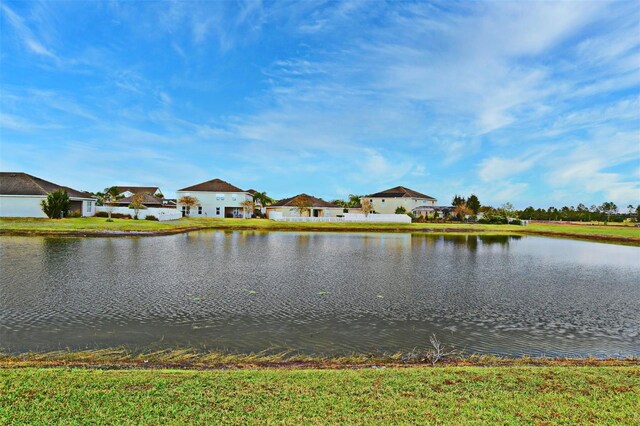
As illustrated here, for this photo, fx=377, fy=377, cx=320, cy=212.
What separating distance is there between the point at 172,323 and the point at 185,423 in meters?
6.46

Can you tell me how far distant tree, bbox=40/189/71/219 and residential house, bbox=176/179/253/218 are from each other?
1068 inches

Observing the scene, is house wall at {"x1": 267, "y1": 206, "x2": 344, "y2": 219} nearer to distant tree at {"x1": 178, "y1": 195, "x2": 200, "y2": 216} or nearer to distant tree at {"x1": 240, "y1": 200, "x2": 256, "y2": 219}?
distant tree at {"x1": 240, "y1": 200, "x2": 256, "y2": 219}

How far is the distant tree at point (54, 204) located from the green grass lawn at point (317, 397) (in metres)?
45.2

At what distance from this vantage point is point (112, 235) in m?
37.2

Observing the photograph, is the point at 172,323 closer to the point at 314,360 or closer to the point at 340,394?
the point at 314,360

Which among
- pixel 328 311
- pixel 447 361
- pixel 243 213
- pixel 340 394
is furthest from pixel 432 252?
pixel 243 213

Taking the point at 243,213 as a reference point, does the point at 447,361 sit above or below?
below

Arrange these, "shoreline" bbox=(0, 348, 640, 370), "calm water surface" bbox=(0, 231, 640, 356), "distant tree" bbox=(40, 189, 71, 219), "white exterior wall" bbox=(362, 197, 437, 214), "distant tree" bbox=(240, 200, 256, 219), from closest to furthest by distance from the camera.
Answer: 1. "shoreline" bbox=(0, 348, 640, 370)
2. "calm water surface" bbox=(0, 231, 640, 356)
3. "distant tree" bbox=(40, 189, 71, 219)
4. "distant tree" bbox=(240, 200, 256, 219)
5. "white exterior wall" bbox=(362, 197, 437, 214)

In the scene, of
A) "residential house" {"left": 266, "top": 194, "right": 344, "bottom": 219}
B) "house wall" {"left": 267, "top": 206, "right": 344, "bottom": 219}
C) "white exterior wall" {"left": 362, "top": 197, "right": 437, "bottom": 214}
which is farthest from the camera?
"white exterior wall" {"left": 362, "top": 197, "right": 437, "bottom": 214}

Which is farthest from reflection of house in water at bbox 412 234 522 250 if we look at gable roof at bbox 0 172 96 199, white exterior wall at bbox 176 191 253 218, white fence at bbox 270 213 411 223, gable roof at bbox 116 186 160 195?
gable roof at bbox 116 186 160 195

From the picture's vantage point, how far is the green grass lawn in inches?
195

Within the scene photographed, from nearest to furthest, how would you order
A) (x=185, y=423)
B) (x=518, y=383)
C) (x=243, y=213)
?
1. (x=185, y=423)
2. (x=518, y=383)
3. (x=243, y=213)

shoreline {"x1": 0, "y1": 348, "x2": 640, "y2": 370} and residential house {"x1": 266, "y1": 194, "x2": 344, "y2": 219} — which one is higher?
residential house {"x1": 266, "y1": 194, "x2": 344, "y2": 219}

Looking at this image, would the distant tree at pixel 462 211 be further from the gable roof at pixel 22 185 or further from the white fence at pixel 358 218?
the gable roof at pixel 22 185
